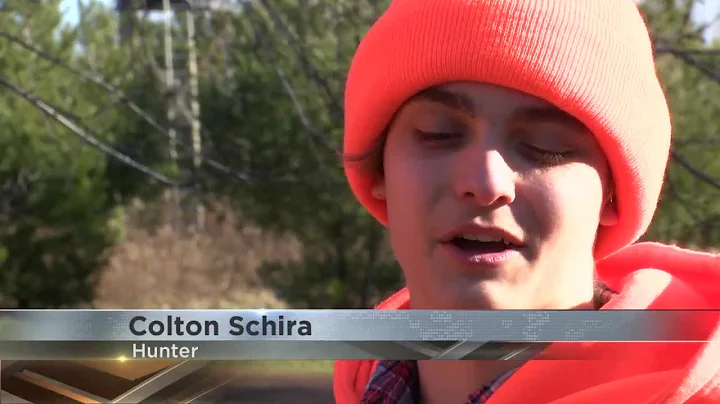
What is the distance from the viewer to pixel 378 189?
827 mm

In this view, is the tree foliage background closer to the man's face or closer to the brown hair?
the brown hair

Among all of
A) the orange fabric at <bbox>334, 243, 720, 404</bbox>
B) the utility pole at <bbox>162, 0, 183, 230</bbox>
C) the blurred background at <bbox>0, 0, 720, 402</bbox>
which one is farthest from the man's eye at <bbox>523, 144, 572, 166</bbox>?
the utility pole at <bbox>162, 0, 183, 230</bbox>

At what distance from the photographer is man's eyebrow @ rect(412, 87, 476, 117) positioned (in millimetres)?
688

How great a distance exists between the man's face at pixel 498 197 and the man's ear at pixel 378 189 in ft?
0.25

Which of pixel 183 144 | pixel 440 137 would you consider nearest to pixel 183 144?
pixel 183 144

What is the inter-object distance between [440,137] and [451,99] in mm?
37

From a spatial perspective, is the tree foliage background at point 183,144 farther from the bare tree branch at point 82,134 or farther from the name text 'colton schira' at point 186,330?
the name text 'colton schira' at point 186,330

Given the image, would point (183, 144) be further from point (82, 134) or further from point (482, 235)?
point (482, 235)

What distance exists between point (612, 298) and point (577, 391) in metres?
0.14

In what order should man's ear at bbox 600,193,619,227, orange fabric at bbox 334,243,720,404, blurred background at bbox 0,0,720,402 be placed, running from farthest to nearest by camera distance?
blurred background at bbox 0,0,720,402, man's ear at bbox 600,193,619,227, orange fabric at bbox 334,243,720,404

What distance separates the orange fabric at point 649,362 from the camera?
0.63 metres

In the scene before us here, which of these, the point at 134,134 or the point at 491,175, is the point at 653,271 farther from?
the point at 134,134

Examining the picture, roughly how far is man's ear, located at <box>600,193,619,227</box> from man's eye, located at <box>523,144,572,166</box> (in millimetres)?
76

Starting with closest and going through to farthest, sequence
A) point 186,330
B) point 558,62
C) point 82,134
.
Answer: point 558,62, point 186,330, point 82,134
